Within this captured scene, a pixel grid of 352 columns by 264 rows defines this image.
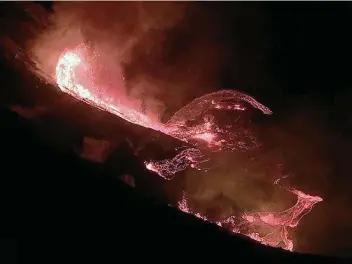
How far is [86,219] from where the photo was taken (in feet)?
9.87

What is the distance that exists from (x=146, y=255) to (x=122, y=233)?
0.21 meters

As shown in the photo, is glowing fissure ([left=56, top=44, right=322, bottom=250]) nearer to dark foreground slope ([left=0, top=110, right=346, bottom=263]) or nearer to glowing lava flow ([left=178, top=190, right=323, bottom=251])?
glowing lava flow ([left=178, top=190, right=323, bottom=251])

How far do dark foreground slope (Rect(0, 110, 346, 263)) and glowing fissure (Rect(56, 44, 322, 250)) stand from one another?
138 centimetres

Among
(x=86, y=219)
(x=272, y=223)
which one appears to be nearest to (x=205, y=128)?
(x=272, y=223)

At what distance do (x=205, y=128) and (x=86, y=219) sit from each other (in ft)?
10.6

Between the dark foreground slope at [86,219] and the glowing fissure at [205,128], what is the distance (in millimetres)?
1384

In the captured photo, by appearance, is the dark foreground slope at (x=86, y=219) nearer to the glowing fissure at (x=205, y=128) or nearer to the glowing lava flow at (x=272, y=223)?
the glowing fissure at (x=205, y=128)

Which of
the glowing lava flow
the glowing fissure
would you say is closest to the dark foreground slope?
the glowing fissure

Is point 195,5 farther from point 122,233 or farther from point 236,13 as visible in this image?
point 122,233

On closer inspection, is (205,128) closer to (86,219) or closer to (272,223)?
(272,223)

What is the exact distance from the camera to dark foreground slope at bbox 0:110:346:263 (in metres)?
2.90

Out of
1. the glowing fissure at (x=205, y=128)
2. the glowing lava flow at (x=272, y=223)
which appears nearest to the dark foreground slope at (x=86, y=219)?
the glowing fissure at (x=205, y=128)

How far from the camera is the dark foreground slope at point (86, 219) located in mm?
2904

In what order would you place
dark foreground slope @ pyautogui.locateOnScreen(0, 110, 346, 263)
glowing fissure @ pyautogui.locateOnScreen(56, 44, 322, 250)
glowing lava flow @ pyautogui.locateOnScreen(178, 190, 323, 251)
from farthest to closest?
glowing lava flow @ pyautogui.locateOnScreen(178, 190, 323, 251)
glowing fissure @ pyautogui.locateOnScreen(56, 44, 322, 250)
dark foreground slope @ pyautogui.locateOnScreen(0, 110, 346, 263)
